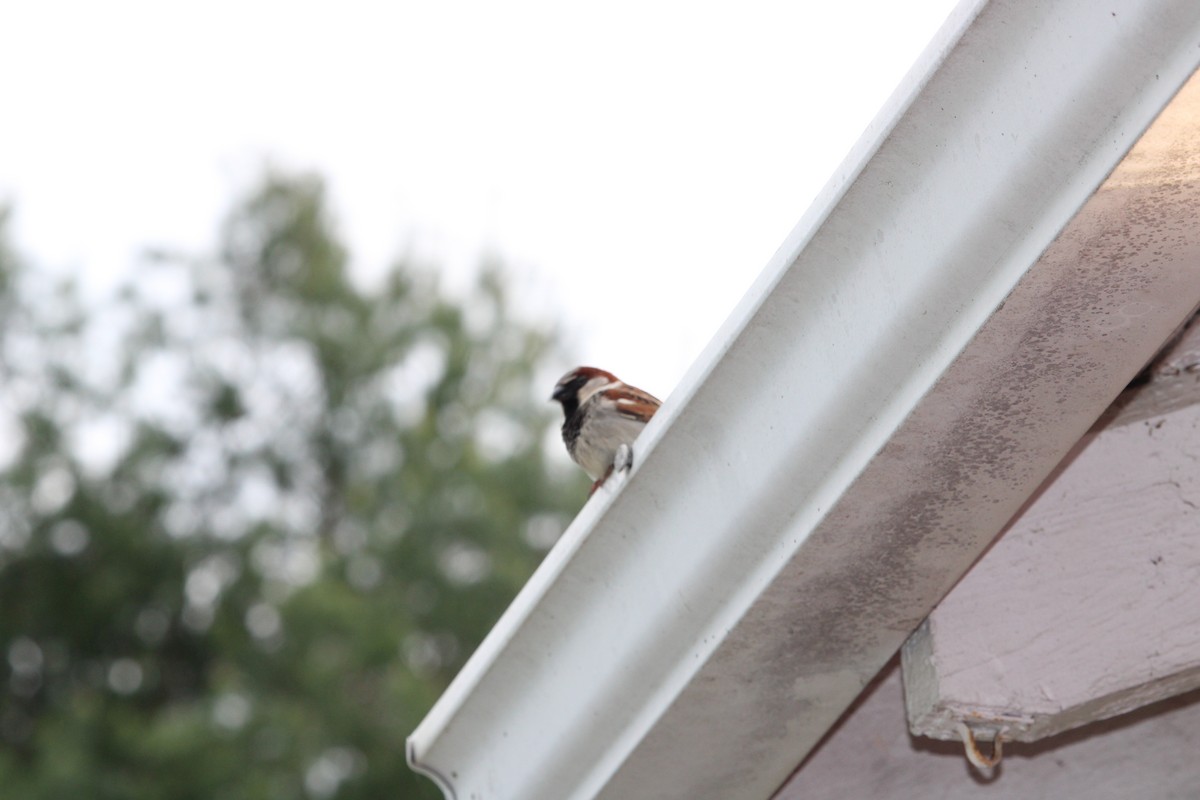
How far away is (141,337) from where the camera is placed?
9992 mm

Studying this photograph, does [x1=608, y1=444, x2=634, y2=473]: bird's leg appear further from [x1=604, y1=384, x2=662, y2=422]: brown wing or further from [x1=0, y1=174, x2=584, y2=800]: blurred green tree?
[x1=0, y1=174, x2=584, y2=800]: blurred green tree

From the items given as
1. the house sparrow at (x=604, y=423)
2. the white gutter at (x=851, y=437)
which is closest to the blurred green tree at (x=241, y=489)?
the house sparrow at (x=604, y=423)

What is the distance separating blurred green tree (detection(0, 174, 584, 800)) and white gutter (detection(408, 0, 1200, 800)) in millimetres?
6715

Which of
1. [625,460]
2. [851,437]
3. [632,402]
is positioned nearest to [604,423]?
[632,402]

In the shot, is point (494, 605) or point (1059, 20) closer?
point (1059, 20)

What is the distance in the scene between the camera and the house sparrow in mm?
2377

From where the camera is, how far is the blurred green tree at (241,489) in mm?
8102

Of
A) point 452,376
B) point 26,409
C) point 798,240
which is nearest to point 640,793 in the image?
point 798,240

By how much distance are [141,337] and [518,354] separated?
2.59 metres

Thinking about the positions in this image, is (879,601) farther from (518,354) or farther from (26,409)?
(26,409)

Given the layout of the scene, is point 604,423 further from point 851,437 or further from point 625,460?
point 851,437

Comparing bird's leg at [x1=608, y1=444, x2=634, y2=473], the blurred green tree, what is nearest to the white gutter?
bird's leg at [x1=608, y1=444, x2=634, y2=473]

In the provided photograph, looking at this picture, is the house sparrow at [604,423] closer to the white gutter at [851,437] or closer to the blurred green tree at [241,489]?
the white gutter at [851,437]

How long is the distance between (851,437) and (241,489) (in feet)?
30.8
